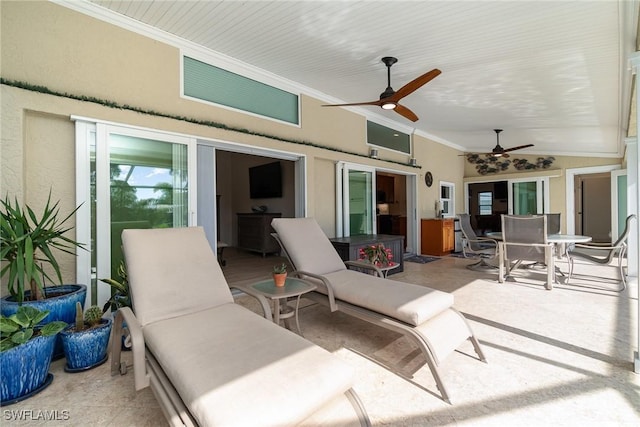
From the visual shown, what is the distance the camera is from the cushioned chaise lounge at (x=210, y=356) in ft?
3.87

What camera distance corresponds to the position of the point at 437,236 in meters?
7.18

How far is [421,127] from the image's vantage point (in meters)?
7.01

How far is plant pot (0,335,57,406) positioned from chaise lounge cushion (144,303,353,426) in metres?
0.67

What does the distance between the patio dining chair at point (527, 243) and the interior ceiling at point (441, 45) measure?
200 cm

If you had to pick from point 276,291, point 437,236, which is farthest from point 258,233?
point 276,291

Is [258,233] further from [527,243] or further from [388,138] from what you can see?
[527,243]

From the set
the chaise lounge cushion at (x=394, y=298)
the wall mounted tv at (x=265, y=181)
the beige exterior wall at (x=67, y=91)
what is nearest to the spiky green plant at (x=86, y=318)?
the beige exterior wall at (x=67, y=91)

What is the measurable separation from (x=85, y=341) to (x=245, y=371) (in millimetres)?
1583

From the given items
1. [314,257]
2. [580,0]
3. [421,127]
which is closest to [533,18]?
[580,0]

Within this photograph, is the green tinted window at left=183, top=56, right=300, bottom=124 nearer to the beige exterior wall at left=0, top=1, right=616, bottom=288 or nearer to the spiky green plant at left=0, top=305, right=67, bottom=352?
the beige exterior wall at left=0, top=1, right=616, bottom=288

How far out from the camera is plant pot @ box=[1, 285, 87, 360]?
2.03m

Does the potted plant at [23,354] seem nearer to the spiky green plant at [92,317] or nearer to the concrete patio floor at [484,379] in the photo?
the concrete patio floor at [484,379]

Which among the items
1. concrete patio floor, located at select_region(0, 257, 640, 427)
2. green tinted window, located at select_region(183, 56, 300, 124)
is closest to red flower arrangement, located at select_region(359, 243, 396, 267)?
concrete patio floor, located at select_region(0, 257, 640, 427)

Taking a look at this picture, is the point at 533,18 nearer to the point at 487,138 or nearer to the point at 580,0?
the point at 580,0
